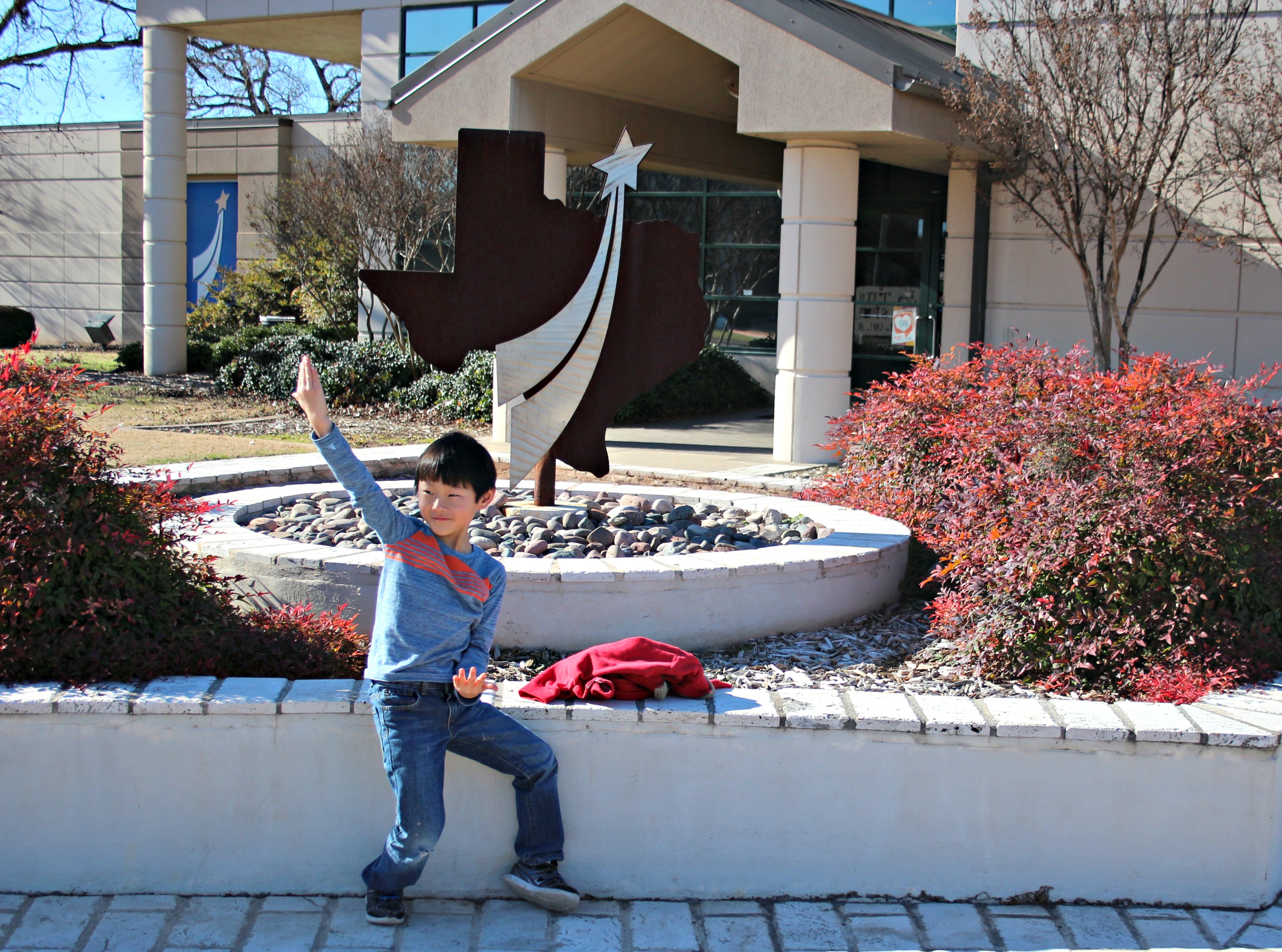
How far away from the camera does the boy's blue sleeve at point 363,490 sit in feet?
10.4

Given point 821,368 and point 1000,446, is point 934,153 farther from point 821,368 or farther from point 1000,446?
point 1000,446

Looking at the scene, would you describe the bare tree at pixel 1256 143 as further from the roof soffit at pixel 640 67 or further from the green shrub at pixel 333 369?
the green shrub at pixel 333 369

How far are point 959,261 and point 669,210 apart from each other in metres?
7.80

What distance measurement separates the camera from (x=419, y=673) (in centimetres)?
319

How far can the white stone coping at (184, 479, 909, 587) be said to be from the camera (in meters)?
4.95

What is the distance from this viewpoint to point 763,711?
344 centimetres

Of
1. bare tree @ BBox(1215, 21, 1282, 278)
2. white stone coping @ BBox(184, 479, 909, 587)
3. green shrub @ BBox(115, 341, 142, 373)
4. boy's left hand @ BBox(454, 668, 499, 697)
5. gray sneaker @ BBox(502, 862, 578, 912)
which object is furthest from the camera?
green shrub @ BBox(115, 341, 142, 373)

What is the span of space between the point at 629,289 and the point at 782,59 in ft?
15.4

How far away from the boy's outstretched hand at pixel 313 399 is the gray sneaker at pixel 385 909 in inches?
50.4

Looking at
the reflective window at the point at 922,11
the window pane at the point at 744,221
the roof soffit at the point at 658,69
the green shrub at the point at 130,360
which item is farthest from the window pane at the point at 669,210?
the green shrub at the point at 130,360

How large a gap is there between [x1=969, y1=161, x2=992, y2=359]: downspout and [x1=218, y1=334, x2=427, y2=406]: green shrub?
699 centimetres

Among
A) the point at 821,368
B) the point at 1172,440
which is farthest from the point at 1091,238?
the point at 1172,440

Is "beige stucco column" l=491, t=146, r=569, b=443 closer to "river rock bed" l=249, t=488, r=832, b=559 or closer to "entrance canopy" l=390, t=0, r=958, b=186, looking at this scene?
"entrance canopy" l=390, t=0, r=958, b=186

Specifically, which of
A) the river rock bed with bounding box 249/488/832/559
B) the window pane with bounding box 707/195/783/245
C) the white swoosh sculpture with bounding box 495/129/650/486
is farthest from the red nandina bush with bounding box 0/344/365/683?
the window pane with bounding box 707/195/783/245
